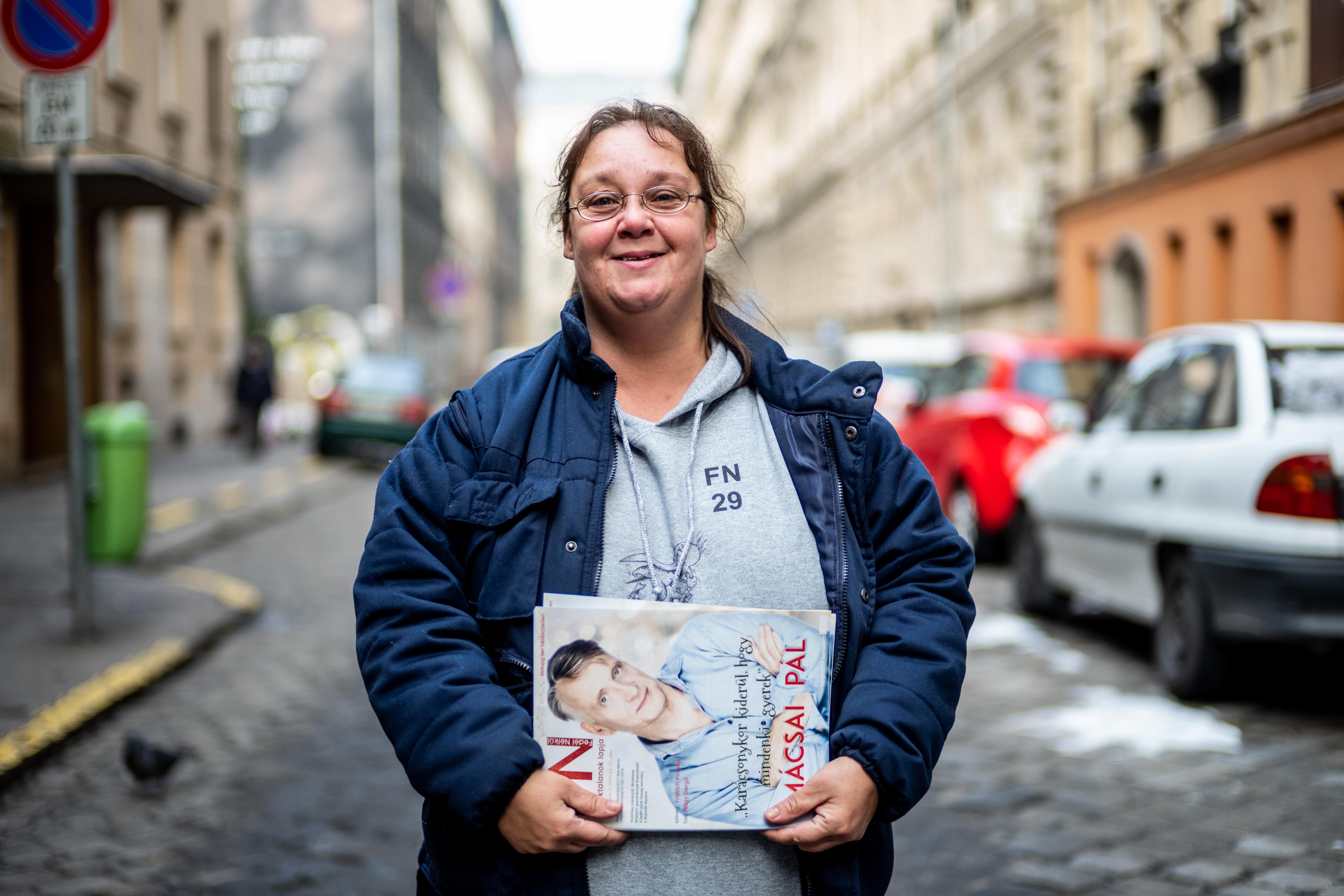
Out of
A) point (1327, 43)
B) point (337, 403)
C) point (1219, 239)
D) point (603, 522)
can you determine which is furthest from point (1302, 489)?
point (337, 403)

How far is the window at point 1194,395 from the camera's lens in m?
6.36

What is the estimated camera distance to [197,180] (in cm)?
2305

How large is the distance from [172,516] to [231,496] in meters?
2.11

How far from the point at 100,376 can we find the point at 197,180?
4.99 m

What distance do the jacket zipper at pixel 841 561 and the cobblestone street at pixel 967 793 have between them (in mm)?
2143

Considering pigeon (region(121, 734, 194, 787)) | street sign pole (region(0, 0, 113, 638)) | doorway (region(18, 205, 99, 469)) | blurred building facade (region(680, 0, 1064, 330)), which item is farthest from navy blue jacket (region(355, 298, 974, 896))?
doorway (region(18, 205, 99, 469))

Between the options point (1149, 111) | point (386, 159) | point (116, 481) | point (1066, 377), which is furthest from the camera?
point (386, 159)

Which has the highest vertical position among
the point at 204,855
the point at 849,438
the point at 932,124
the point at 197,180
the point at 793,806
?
the point at 932,124

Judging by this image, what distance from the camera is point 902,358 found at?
16.7 m

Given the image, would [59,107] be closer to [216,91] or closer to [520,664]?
[520,664]

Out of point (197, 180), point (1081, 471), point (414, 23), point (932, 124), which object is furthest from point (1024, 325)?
point (414, 23)

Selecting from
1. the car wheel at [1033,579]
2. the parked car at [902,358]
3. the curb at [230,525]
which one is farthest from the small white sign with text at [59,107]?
the parked car at [902,358]

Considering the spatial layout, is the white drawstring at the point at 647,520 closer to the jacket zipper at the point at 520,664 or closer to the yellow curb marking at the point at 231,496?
the jacket zipper at the point at 520,664

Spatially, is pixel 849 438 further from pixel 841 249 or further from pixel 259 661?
pixel 841 249
